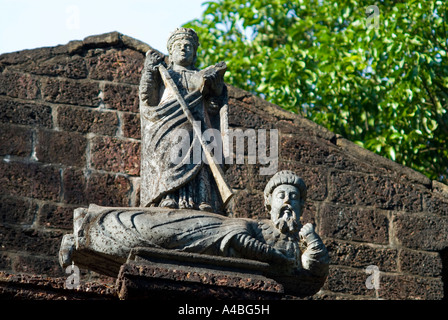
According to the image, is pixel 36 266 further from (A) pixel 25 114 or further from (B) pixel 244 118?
(B) pixel 244 118

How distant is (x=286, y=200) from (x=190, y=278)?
1179mm

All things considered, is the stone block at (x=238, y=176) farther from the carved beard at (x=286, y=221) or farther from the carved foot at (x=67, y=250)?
the carved foot at (x=67, y=250)

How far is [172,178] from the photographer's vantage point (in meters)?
8.34

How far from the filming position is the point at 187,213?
7.91 metres

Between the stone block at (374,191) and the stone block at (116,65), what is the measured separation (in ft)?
7.02

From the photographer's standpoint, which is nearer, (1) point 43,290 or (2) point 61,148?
(1) point 43,290

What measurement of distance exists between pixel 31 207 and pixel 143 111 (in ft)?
6.00

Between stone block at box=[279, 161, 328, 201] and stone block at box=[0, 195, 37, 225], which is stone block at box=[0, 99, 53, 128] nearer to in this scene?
stone block at box=[0, 195, 37, 225]

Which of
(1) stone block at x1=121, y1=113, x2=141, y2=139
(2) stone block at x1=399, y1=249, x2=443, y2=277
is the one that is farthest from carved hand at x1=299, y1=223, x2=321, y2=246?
(1) stone block at x1=121, y1=113, x2=141, y2=139

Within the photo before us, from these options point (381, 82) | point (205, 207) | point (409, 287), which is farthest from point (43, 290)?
point (381, 82)

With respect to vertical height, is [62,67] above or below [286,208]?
above

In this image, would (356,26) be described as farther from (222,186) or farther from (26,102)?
(222,186)

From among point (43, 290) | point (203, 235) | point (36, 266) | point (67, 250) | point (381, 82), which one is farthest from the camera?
point (381, 82)

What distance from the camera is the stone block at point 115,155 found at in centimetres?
1054
